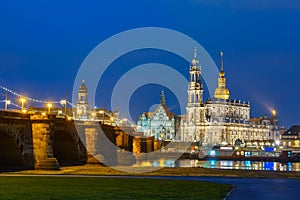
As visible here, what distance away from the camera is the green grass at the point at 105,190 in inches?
1017

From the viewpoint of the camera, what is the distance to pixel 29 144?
51.8m

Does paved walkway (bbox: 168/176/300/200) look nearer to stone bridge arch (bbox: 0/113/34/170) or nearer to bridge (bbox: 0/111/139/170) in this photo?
bridge (bbox: 0/111/139/170)

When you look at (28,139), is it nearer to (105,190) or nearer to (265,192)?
(105,190)

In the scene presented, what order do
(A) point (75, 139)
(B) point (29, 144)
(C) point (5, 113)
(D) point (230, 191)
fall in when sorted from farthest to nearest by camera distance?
(A) point (75, 139), (B) point (29, 144), (C) point (5, 113), (D) point (230, 191)

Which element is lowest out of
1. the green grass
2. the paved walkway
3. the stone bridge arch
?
the paved walkway

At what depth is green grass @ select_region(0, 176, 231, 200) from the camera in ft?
84.7

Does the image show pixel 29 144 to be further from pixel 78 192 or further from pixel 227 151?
pixel 227 151

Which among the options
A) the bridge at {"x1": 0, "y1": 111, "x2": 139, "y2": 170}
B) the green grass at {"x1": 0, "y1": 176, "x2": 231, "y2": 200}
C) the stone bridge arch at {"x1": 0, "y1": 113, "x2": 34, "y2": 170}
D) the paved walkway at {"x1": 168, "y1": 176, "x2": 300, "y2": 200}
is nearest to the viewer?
the green grass at {"x1": 0, "y1": 176, "x2": 231, "y2": 200}

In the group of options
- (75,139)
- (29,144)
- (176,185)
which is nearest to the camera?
(176,185)

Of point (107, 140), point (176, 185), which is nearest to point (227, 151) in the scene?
point (107, 140)

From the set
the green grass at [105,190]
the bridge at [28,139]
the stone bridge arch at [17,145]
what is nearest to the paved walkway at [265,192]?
the green grass at [105,190]

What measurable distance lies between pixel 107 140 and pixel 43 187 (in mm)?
52626

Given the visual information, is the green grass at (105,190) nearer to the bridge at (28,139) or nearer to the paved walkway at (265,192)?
the paved walkway at (265,192)

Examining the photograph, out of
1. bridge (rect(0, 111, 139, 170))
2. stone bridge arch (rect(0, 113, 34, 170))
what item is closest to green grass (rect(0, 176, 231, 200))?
bridge (rect(0, 111, 139, 170))
